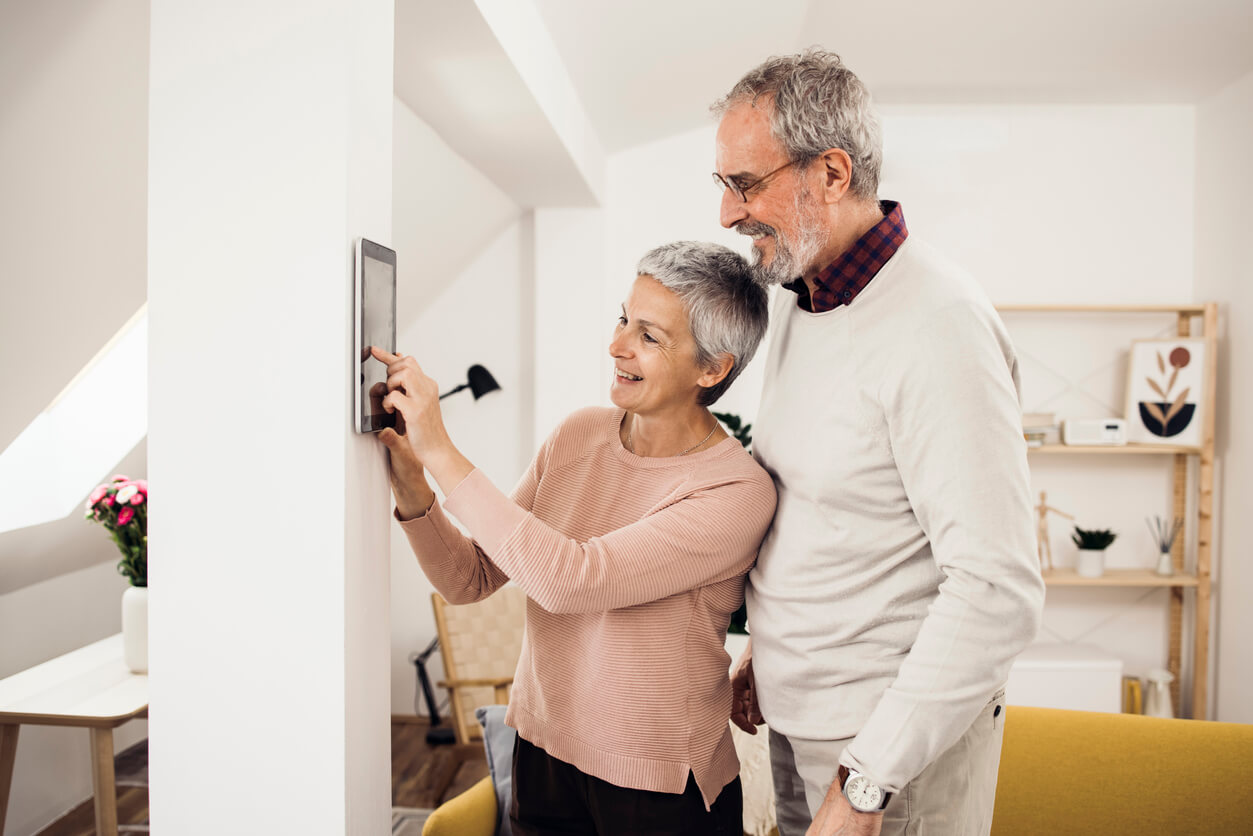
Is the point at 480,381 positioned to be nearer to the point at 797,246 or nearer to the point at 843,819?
the point at 797,246

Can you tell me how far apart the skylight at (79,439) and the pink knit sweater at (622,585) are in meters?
2.08

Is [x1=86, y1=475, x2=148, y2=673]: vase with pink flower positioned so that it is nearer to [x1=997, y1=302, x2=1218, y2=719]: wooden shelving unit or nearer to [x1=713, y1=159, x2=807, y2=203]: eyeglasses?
[x1=713, y1=159, x2=807, y2=203]: eyeglasses

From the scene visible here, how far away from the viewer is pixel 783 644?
125cm

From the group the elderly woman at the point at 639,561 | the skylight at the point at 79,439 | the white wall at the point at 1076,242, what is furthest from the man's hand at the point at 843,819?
the white wall at the point at 1076,242

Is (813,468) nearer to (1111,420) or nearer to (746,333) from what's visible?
(746,333)

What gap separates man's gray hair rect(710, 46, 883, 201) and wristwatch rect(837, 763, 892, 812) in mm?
767

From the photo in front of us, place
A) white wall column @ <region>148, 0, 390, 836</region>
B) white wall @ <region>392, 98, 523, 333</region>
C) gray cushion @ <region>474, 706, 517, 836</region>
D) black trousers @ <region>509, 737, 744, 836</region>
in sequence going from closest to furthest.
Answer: white wall column @ <region>148, 0, 390, 836</region> → black trousers @ <region>509, 737, 744, 836</region> → gray cushion @ <region>474, 706, 517, 836</region> → white wall @ <region>392, 98, 523, 333</region>

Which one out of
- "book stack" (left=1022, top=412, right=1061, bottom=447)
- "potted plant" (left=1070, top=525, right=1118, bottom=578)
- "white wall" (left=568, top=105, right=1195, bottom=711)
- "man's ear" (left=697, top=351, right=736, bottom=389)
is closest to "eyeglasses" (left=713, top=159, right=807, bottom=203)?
"man's ear" (left=697, top=351, right=736, bottom=389)

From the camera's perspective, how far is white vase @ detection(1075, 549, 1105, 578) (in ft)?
11.9

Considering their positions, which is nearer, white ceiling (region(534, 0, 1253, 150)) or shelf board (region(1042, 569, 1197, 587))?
white ceiling (region(534, 0, 1253, 150))

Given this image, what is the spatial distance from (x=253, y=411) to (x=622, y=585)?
20.3 inches

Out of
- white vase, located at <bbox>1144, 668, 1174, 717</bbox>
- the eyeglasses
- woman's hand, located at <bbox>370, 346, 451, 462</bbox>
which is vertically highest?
the eyeglasses

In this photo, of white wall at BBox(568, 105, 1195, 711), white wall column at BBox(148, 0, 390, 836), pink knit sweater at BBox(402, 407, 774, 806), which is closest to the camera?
white wall column at BBox(148, 0, 390, 836)

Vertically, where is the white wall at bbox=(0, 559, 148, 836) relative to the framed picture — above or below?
below
